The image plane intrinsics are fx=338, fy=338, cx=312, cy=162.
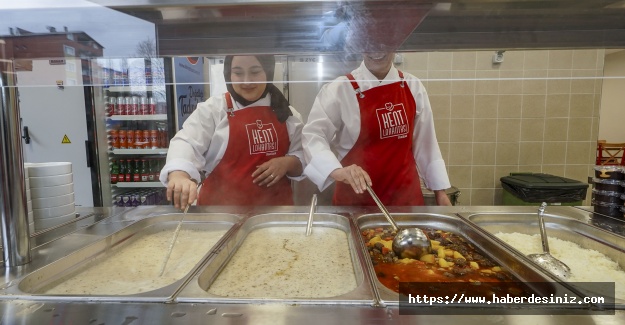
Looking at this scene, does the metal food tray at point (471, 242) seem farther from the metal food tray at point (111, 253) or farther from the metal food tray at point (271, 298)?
the metal food tray at point (111, 253)

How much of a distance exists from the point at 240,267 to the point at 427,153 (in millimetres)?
1208

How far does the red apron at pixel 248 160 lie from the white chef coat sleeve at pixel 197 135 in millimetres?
102

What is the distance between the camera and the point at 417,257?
1.08m

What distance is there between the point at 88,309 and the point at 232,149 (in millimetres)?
1302

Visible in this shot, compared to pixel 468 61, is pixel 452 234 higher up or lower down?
lower down

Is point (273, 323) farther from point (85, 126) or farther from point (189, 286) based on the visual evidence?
point (85, 126)

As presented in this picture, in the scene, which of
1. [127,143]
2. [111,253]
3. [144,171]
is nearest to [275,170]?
[111,253]

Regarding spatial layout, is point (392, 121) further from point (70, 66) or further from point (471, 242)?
point (70, 66)

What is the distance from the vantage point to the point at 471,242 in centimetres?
120

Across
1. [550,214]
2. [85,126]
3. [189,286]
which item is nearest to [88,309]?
[189,286]

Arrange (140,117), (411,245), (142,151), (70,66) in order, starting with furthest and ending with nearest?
(142,151) < (140,117) < (411,245) < (70,66)

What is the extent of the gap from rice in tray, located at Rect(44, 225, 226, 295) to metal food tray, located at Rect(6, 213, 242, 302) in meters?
0.02

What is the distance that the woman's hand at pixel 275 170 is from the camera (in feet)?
6.12

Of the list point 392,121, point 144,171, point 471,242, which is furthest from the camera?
point 144,171
